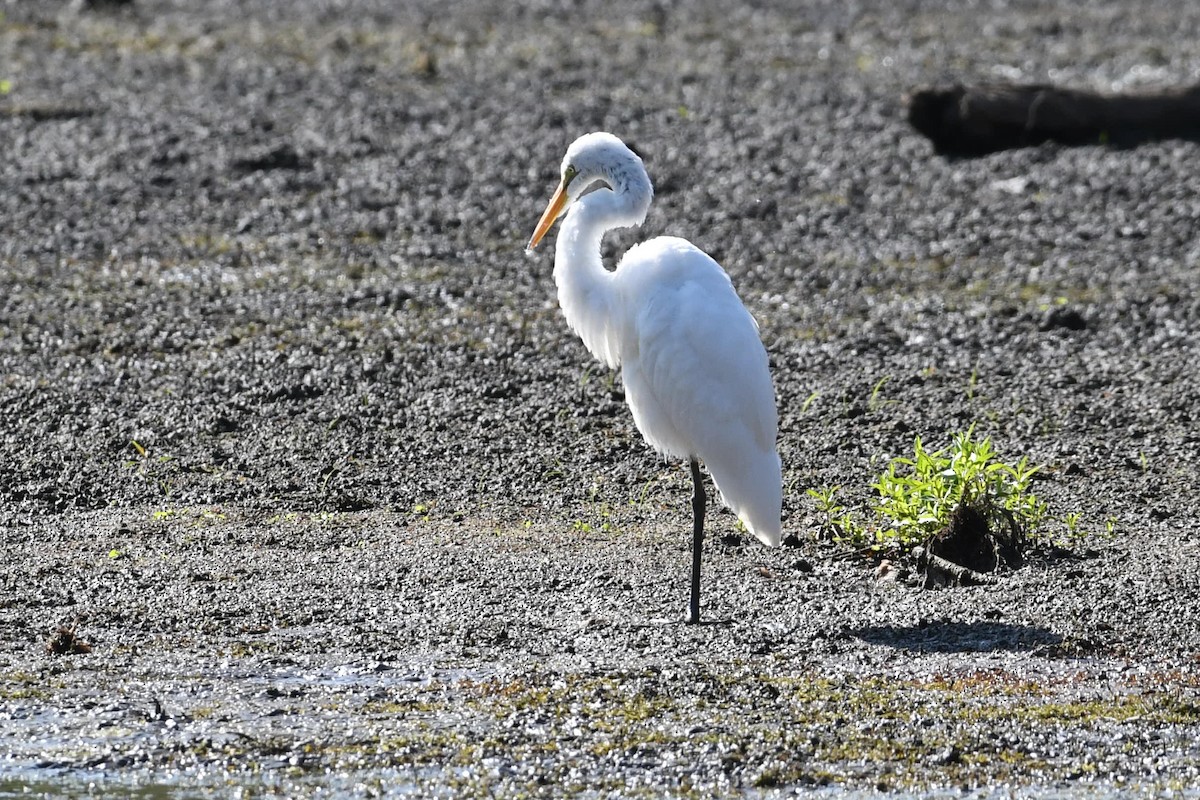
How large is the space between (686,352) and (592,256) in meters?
0.71

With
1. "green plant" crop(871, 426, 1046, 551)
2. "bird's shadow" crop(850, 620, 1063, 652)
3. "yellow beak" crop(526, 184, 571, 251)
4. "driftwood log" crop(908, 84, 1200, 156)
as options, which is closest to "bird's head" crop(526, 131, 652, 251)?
"yellow beak" crop(526, 184, 571, 251)

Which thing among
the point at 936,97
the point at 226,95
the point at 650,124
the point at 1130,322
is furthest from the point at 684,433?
the point at 226,95

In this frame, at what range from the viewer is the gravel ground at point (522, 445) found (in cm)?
549

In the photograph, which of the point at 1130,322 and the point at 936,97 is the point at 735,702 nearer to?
the point at 1130,322

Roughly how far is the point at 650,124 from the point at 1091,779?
11.4m

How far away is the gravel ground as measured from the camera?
216 inches

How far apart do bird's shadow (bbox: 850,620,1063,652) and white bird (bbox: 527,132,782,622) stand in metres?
0.68

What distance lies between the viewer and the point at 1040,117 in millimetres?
14414

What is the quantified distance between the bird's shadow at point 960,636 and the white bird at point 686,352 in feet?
2.23

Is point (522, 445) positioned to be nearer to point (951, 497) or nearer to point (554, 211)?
point (554, 211)

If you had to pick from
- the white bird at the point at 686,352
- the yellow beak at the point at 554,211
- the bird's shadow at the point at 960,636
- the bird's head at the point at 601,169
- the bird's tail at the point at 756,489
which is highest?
the bird's head at the point at 601,169

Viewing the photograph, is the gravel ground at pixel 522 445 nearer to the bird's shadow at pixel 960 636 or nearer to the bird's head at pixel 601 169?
the bird's shadow at pixel 960 636

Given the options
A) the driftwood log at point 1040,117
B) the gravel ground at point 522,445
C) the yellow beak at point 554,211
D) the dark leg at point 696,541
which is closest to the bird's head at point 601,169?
the yellow beak at point 554,211

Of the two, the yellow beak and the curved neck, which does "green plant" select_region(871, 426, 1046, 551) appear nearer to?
the curved neck
